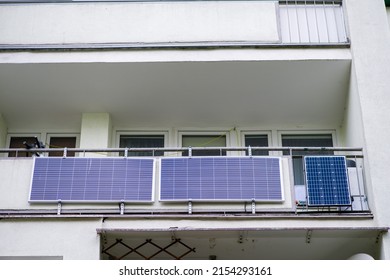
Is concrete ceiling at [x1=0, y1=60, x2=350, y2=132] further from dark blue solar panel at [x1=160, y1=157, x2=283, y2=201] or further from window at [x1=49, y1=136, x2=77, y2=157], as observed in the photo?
dark blue solar panel at [x1=160, y1=157, x2=283, y2=201]

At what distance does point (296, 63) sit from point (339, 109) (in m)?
1.56

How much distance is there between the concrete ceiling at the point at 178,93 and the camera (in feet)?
37.2

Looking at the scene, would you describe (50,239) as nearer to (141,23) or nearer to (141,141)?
(141,141)

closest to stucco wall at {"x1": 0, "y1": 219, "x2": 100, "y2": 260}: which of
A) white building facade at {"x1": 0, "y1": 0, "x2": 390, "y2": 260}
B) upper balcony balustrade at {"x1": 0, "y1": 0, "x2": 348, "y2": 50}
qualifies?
white building facade at {"x1": 0, "y1": 0, "x2": 390, "y2": 260}

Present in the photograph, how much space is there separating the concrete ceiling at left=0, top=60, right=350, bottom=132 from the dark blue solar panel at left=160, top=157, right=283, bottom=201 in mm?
1851

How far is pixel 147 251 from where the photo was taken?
10516 mm

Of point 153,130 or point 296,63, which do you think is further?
point 153,130

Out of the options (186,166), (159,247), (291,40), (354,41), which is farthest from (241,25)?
(159,247)

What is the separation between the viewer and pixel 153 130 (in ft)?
41.7

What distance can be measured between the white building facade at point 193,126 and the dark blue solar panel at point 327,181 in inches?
1.2

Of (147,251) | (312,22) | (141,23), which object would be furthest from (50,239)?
(312,22)

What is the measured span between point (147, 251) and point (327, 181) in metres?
2.99

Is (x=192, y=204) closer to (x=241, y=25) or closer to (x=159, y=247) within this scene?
(x=159, y=247)

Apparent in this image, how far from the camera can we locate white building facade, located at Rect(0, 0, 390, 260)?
32.6 ft
